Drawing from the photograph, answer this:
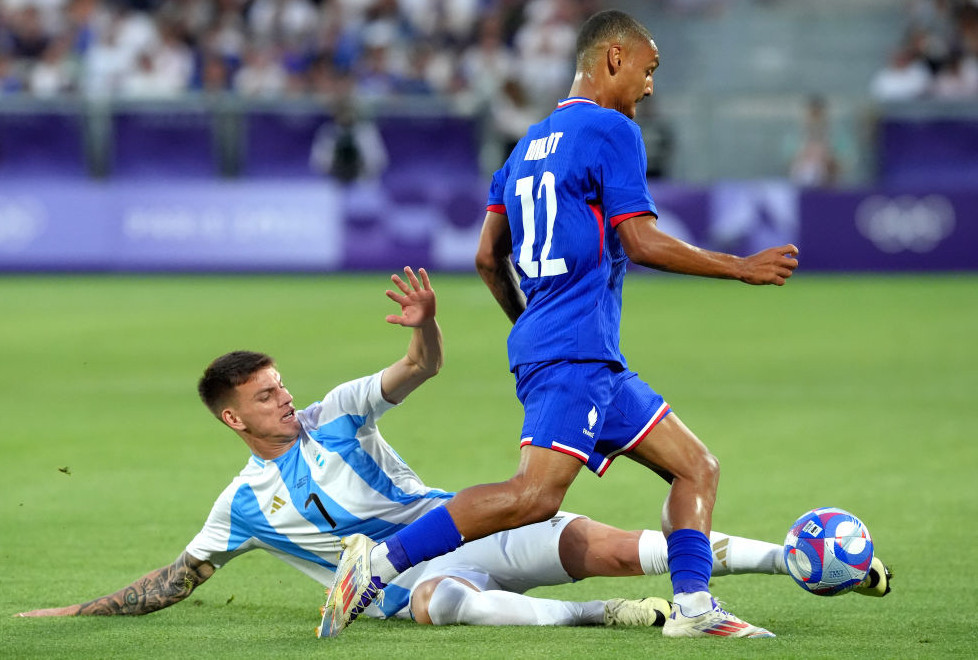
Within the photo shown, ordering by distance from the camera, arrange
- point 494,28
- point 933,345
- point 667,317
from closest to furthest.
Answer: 1. point 933,345
2. point 667,317
3. point 494,28

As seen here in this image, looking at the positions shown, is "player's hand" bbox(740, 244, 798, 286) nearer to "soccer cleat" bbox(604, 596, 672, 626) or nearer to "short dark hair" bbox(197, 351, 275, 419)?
"soccer cleat" bbox(604, 596, 672, 626)

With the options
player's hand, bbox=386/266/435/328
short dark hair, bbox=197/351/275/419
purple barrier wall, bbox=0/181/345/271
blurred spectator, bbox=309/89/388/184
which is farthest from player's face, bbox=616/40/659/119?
blurred spectator, bbox=309/89/388/184

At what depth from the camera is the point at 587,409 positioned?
5.23 m

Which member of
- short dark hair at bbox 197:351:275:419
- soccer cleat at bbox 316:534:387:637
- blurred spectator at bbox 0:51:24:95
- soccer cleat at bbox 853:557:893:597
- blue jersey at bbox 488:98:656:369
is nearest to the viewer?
soccer cleat at bbox 316:534:387:637

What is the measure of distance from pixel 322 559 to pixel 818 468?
4257mm

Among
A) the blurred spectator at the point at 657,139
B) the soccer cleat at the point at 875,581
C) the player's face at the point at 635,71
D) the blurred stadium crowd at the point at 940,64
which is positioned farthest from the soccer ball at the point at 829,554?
the blurred stadium crowd at the point at 940,64

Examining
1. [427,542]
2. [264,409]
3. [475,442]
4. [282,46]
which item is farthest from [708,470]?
[282,46]

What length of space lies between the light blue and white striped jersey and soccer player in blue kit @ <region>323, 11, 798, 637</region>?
62 centimetres

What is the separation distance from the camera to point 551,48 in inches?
976

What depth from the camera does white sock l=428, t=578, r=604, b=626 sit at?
18.4 feet

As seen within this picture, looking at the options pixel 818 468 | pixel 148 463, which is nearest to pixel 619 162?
pixel 818 468

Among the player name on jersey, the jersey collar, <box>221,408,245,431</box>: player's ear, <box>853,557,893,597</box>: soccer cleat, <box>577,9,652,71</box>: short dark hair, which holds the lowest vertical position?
<box>853,557,893,597</box>: soccer cleat

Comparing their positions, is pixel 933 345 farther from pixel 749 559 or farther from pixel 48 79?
pixel 48 79

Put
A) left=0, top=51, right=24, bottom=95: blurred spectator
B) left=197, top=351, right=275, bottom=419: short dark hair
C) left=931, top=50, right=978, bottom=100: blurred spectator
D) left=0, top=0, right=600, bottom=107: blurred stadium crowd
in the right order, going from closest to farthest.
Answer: left=197, top=351, right=275, bottom=419: short dark hair → left=931, top=50, right=978, bottom=100: blurred spectator → left=0, top=0, right=600, bottom=107: blurred stadium crowd → left=0, top=51, right=24, bottom=95: blurred spectator
